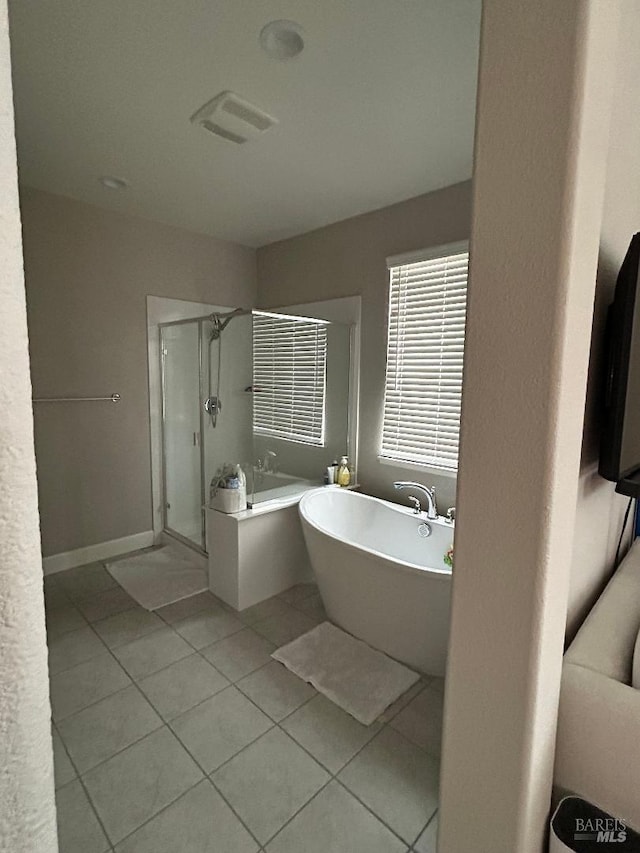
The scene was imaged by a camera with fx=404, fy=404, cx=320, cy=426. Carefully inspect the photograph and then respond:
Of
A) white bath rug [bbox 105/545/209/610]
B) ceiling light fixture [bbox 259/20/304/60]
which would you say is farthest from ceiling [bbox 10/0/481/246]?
white bath rug [bbox 105/545/209/610]

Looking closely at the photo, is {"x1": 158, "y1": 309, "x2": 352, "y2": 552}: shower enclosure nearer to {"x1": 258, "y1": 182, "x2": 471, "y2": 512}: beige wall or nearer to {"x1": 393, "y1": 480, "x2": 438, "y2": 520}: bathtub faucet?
{"x1": 258, "y1": 182, "x2": 471, "y2": 512}: beige wall

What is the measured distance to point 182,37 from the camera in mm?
1412

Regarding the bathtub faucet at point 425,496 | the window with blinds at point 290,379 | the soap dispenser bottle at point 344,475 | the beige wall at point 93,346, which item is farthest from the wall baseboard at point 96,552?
the bathtub faucet at point 425,496

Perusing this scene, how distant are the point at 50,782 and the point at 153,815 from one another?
132 cm

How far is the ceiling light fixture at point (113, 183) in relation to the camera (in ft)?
7.92

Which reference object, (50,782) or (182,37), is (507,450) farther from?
(182,37)

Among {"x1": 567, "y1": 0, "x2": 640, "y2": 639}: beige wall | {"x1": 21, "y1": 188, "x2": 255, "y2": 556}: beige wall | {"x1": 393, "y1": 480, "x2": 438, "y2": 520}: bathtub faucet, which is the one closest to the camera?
{"x1": 567, "y1": 0, "x2": 640, "y2": 639}: beige wall

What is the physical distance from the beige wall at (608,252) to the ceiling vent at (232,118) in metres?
1.36

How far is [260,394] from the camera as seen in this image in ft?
10.5

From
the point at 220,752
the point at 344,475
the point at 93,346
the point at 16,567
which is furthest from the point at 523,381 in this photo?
the point at 93,346

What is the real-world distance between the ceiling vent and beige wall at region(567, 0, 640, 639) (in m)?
1.36

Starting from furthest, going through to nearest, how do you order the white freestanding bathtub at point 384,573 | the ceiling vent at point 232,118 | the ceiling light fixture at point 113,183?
the ceiling light fixture at point 113,183
the white freestanding bathtub at point 384,573
the ceiling vent at point 232,118

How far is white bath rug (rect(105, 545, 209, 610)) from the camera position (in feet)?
8.49

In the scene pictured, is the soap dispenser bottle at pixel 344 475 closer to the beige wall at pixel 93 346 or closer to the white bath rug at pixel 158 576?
the white bath rug at pixel 158 576
